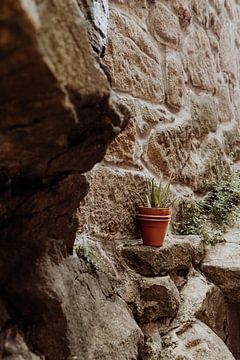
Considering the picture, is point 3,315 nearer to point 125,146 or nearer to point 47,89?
point 47,89

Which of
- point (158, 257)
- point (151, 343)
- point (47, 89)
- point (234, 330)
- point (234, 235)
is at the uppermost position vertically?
point (47, 89)

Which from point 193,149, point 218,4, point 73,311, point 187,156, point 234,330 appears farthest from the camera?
point 218,4

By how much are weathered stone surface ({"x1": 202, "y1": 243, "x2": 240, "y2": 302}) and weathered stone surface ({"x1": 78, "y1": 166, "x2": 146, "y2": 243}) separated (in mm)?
327

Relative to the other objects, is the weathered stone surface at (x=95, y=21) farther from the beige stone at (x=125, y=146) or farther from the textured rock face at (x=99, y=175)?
the beige stone at (x=125, y=146)

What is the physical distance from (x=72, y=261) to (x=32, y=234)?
193mm

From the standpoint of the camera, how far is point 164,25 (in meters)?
Answer: 1.69

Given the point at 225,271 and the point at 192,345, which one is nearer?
the point at 192,345

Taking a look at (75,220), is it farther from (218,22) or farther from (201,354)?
(218,22)

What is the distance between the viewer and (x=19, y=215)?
73 cm

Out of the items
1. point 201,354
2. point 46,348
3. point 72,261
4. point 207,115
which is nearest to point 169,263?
point 201,354

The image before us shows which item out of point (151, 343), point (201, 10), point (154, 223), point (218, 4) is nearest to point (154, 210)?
point (154, 223)

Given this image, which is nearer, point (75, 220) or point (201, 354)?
point (75, 220)

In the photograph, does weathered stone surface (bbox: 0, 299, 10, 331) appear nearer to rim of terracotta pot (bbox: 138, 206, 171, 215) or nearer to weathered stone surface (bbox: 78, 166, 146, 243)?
weathered stone surface (bbox: 78, 166, 146, 243)

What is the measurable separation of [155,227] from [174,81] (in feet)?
2.61
